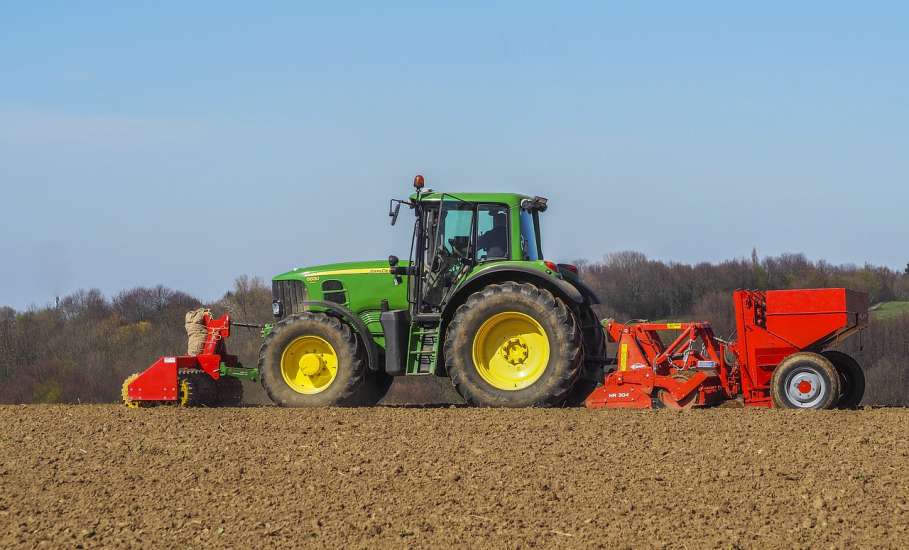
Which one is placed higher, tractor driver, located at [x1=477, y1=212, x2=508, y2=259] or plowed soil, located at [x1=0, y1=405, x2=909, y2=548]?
tractor driver, located at [x1=477, y1=212, x2=508, y2=259]

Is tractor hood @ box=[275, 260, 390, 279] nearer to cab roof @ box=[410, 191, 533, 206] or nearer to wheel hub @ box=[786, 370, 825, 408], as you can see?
cab roof @ box=[410, 191, 533, 206]

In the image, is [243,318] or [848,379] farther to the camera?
[243,318]

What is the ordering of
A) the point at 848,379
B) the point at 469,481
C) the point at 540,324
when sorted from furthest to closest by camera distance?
the point at 848,379 < the point at 540,324 < the point at 469,481

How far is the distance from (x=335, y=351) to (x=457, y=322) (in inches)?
57.7

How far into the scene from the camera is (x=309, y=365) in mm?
12539

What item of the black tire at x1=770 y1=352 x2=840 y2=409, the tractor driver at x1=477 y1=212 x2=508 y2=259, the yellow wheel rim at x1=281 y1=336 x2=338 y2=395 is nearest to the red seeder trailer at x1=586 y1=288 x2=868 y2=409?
the black tire at x1=770 y1=352 x2=840 y2=409

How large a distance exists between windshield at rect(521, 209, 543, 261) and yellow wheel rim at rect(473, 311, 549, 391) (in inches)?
33.1

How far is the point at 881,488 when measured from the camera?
7762 millimetres

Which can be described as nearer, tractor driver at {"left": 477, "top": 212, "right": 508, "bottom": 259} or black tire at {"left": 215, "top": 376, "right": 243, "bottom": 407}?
tractor driver at {"left": 477, "top": 212, "right": 508, "bottom": 259}

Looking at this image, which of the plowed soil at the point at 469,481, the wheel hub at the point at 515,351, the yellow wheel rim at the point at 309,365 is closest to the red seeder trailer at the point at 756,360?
the plowed soil at the point at 469,481

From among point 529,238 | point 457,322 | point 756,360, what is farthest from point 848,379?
point 457,322

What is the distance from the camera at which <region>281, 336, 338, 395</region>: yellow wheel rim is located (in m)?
12.5

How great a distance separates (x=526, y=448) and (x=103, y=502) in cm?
328

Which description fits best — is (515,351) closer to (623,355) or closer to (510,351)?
(510,351)
